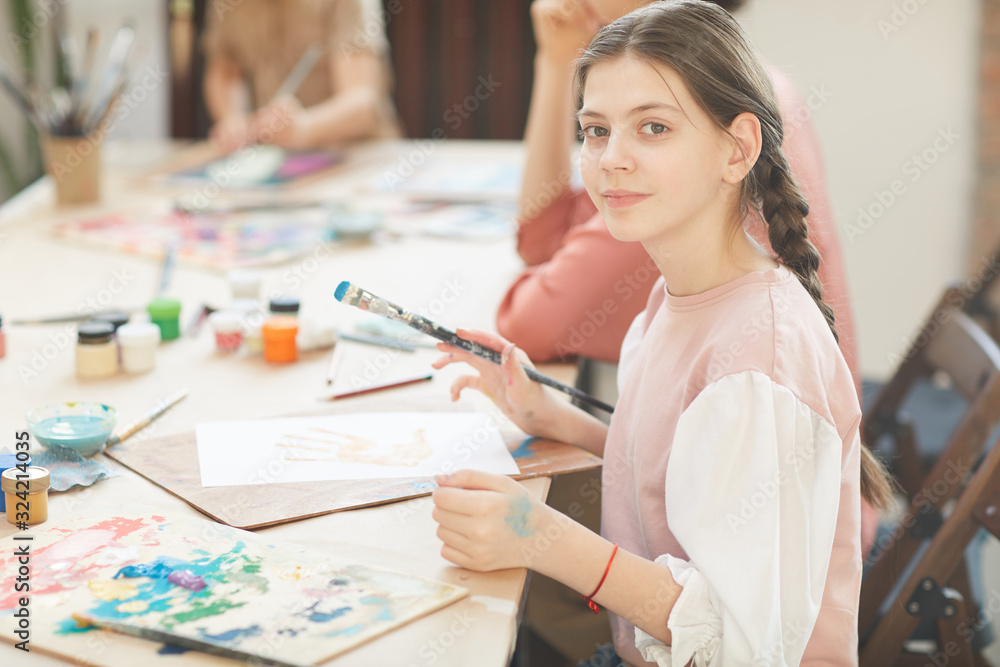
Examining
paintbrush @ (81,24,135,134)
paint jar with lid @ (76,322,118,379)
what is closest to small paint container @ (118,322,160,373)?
paint jar with lid @ (76,322,118,379)

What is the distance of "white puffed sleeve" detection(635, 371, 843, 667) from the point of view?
73 cm

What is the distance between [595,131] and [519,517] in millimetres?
376

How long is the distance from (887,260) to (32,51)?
311cm

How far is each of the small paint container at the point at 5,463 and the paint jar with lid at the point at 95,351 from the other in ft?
1.01

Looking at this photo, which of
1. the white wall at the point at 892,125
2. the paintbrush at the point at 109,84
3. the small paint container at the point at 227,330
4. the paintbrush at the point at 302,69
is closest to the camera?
the small paint container at the point at 227,330

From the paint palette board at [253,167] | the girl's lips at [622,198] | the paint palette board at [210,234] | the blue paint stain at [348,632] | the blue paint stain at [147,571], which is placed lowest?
the blue paint stain at [147,571]

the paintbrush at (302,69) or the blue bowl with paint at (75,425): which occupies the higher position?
the paintbrush at (302,69)

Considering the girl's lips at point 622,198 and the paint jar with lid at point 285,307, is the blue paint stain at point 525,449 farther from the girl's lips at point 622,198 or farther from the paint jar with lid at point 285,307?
the paint jar with lid at point 285,307

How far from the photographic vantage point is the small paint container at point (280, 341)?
1.23 meters

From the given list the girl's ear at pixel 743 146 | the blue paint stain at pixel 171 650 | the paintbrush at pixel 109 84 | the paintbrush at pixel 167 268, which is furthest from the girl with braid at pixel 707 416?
the paintbrush at pixel 109 84

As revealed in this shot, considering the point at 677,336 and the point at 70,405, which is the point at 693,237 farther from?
the point at 70,405

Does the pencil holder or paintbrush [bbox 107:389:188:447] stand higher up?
the pencil holder

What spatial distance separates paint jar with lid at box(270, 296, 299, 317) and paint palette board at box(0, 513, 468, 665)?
1.72 ft

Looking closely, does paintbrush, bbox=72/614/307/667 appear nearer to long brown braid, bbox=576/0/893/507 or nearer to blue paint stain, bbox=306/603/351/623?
Answer: blue paint stain, bbox=306/603/351/623
